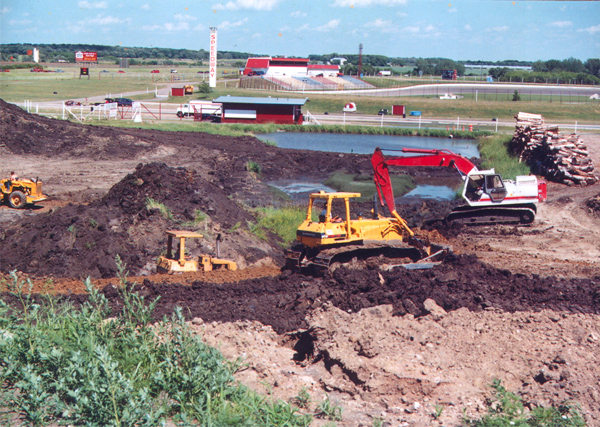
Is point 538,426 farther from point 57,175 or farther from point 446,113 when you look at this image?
point 446,113

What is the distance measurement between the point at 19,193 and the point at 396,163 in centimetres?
1350

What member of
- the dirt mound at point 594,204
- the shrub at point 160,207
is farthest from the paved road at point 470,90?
the shrub at point 160,207

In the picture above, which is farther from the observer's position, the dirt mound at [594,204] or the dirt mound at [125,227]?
the dirt mound at [594,204]

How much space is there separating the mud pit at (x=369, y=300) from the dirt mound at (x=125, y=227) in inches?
1.7

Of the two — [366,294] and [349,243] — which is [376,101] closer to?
[349,243]

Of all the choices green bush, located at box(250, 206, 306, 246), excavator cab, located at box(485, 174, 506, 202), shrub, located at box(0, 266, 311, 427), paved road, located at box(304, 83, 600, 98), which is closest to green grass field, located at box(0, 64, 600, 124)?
paved road, located at box(304, 83, 600, 98)

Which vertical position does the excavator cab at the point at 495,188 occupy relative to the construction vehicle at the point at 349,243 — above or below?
above

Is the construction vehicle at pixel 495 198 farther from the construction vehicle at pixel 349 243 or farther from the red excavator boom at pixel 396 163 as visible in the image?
the construction vehicle at pixel 349 243

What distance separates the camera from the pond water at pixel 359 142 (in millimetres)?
43812

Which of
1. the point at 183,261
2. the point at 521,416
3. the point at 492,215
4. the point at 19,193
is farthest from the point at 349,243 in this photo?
the point at 19,193

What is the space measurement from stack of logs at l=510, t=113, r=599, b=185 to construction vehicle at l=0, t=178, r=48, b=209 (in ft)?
76.1

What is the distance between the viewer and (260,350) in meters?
10.2

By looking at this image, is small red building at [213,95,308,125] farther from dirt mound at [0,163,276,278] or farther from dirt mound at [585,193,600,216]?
dirt mound at [0,163,276,278]

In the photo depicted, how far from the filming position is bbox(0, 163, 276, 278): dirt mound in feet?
49.1
